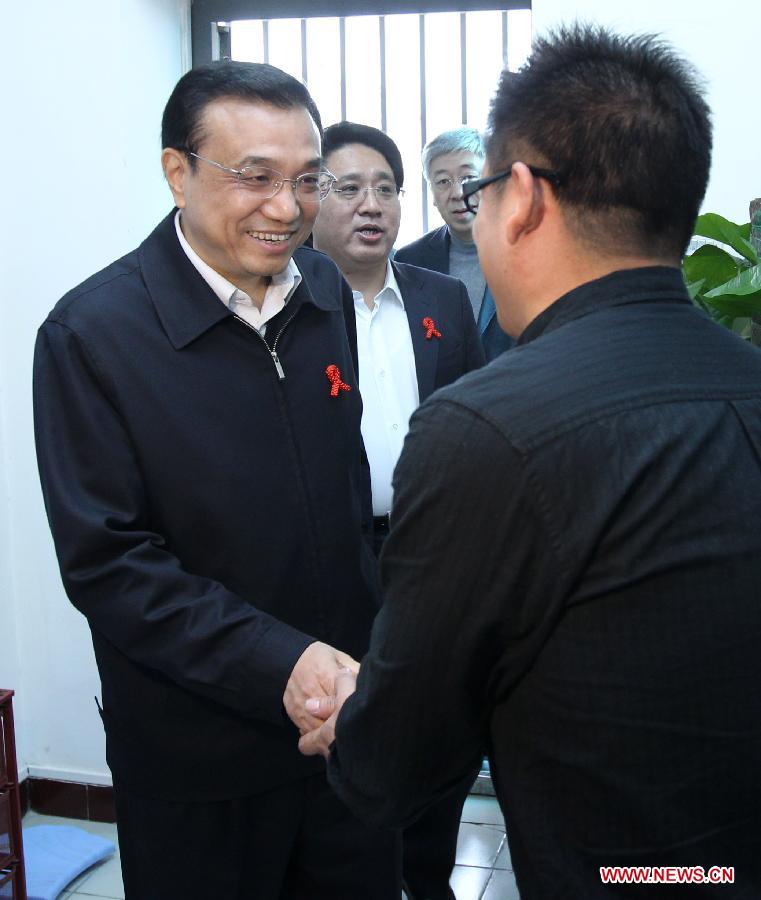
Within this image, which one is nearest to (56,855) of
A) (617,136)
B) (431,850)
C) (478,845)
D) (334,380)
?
(431,850)

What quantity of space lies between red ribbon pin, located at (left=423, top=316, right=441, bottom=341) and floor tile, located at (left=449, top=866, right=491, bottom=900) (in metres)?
1.51

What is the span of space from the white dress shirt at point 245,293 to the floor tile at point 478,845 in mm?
1934

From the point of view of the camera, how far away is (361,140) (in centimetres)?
283

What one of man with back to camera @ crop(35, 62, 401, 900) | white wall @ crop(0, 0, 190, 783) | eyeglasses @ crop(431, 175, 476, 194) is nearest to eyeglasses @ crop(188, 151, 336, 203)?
man with back to camera @ crop(35, 62, 401, 900)

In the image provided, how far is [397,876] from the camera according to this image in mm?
1966

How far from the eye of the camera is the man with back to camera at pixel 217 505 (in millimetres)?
1604

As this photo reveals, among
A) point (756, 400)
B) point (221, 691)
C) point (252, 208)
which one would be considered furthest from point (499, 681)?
point (252, 208)

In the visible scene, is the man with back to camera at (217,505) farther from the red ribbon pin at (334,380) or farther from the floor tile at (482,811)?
the floor tile at (482,811)

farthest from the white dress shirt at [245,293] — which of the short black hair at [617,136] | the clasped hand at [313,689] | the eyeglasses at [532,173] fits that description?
the short black hair at [617,136]

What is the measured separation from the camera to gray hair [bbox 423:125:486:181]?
3.30 m

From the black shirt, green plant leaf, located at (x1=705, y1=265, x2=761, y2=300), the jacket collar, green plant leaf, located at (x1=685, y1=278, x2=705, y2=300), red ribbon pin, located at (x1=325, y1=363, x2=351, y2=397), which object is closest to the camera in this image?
the black shirt

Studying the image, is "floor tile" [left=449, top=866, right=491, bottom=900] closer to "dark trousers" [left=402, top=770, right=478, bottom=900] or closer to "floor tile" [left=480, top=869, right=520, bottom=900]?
"floor tile" [left=480, top=869, right=520, bottom=900]

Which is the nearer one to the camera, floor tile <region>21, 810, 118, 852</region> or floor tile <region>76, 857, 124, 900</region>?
floor tile <region>76, 857, 124, 900</region>

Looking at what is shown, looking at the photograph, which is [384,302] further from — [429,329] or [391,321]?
[429,329]
